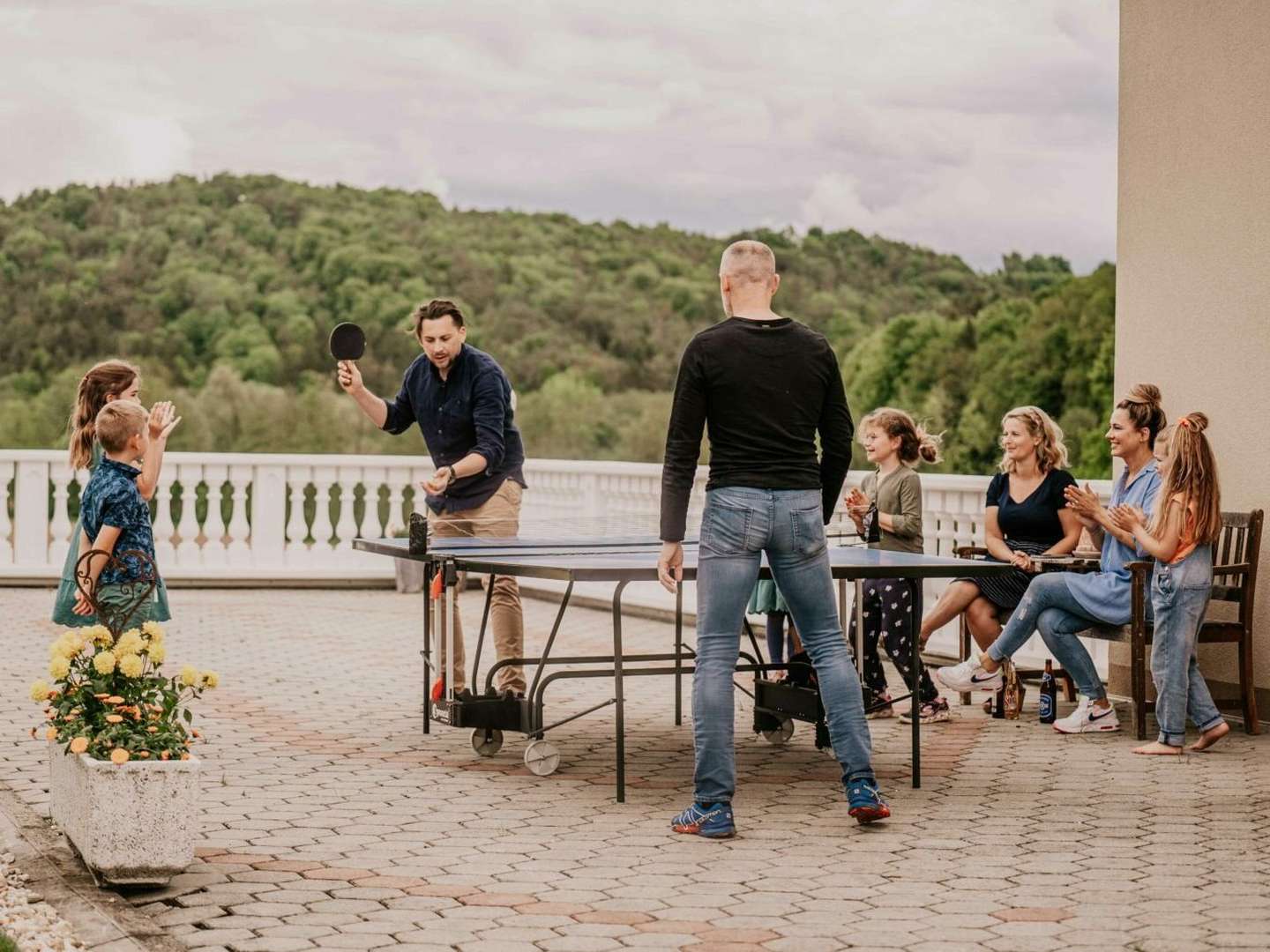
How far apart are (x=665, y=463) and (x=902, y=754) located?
237cm

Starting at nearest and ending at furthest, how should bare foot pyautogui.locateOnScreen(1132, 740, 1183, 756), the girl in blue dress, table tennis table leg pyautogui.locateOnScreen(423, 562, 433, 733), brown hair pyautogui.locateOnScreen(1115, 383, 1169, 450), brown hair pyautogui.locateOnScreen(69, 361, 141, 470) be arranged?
the girl in blue dress < brown hair pyautogui.locateOnScreen(69, 361, 141, 470) < bare foot pyautogui.locateOnScreen(1132, 740, 1183, 756) < table tennis table leg pyautogui.locateOnScreen(423, 562, 433, 733) < brown hair pyautogui.locateOnScreen(1115, 383, 1169, 450)

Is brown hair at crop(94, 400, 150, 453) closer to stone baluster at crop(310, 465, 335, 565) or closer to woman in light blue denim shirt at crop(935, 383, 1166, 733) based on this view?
woman in light blue denim shirt at crop(935, 383, 1166, 733)

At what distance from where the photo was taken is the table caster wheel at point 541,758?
723cm

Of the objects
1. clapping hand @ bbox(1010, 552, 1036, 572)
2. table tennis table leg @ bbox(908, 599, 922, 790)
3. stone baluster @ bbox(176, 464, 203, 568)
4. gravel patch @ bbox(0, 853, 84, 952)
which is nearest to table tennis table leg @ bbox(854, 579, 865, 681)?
table tennis table leg @ bbox(908, 599, 922, 790)

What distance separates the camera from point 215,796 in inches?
264

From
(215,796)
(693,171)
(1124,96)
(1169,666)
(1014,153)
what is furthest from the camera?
(693,171)

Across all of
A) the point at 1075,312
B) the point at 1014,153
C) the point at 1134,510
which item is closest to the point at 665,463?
the point at 1134,510

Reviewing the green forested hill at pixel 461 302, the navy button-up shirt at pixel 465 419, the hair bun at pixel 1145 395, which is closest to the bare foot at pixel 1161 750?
the hair bun at pixel 1145 395

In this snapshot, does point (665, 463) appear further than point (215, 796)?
No

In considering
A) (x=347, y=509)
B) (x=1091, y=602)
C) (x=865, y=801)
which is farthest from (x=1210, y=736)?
(x=347, y=509)

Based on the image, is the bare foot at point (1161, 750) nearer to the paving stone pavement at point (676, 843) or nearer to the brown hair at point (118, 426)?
the paving stone pavement at point (676, 843)

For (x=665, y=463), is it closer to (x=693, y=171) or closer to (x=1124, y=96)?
(x=1124, y=96)

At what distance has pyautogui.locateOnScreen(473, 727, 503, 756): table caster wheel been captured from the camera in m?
7.68

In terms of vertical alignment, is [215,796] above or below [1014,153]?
below
